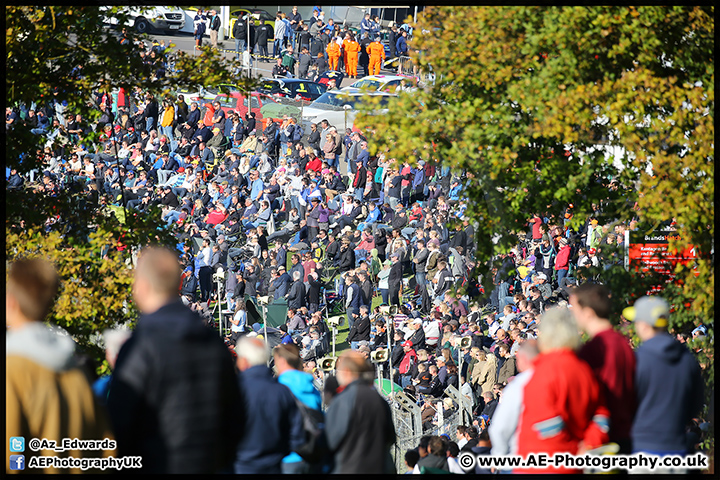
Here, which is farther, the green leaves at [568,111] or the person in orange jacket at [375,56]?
the person in orange jacket at [375,56]

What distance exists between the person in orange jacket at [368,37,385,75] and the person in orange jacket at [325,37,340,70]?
4.54ft

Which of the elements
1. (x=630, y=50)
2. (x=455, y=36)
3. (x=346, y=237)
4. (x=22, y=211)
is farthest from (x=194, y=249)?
(x=630, y=50)

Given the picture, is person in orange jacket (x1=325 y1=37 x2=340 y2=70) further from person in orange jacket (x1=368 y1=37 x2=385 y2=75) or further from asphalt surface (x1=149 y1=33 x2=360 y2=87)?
person in orange jacket (x1=368 y1=37 x2=385 y2=75)

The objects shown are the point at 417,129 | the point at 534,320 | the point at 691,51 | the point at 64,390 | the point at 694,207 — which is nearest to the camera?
the point at 64,390

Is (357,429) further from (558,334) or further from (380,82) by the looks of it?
(380,82)

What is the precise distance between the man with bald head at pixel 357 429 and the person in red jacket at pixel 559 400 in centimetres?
95

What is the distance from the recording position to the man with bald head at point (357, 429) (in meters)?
5.23

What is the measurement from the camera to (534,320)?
14984 mm

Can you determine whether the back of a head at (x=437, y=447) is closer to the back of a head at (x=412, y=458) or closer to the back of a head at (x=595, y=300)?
the back of a head at (x=412, y=458)

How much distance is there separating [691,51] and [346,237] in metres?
12.6

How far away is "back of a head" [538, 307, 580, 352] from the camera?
468 centimetres

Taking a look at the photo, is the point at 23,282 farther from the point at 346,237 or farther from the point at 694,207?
the point at 346,237

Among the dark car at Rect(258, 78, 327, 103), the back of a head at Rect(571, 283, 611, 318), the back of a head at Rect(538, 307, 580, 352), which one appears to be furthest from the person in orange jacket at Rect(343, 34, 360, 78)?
the back of a head at Rect(538, 307, 580, 352)

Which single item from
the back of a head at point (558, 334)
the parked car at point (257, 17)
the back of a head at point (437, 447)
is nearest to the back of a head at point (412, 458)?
the back of a head at point (437, 447)
